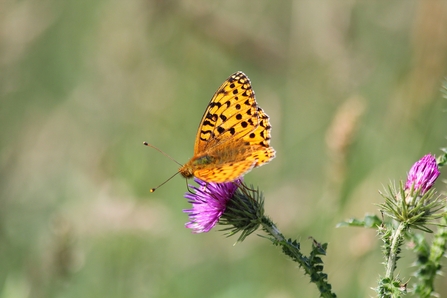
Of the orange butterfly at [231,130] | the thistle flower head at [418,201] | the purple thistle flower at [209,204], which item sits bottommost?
the thistle flower head at [418,201]

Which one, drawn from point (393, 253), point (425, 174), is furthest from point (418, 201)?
point (393, 253)

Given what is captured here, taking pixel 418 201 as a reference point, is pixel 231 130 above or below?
above

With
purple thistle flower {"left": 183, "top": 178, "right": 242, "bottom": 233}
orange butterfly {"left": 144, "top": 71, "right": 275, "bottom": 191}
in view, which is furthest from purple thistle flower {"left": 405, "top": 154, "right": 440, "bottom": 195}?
purple thistle flower {"left": 183, "top": 178, "right": 242, "bottom": 233}

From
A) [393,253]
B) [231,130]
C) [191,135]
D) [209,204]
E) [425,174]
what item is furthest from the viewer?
A: [191,135]

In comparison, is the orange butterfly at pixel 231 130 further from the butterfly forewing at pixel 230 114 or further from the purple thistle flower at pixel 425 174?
the purple thistle flower at pixel 425 174

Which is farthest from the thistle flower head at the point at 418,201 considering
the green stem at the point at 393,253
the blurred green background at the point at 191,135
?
the blurred green background at the point at 191,135

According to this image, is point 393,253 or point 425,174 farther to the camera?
point 425,174

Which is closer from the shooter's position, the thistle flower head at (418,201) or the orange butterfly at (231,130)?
the thistle flower head at (418,201)

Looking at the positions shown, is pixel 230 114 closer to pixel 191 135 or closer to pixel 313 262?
pixel 313 262
